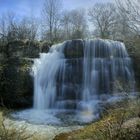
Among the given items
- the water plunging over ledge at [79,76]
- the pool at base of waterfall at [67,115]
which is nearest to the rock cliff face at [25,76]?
the water plunging over ledge at [79,76]

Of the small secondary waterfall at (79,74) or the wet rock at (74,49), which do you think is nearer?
the small secondary waterfall at (79,74)

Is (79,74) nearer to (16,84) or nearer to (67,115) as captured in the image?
(16,84)

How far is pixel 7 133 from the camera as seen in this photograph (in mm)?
8469

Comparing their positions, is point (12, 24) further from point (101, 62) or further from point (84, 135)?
point (84, 135)

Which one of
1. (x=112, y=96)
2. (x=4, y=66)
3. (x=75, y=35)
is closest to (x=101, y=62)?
(x=112, y=96)

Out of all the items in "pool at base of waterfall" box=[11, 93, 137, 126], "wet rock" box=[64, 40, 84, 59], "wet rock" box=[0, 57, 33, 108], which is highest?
"wet rock" box=[64, 40, 84, 59]

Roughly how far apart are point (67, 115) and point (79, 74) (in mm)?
5290

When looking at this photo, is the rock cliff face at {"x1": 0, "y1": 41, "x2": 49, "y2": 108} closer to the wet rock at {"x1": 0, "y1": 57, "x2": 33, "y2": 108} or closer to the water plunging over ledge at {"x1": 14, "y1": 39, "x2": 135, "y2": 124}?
the wet rock at {"x1": 0, "y1": 57, "x2": 33, "y2": 108}

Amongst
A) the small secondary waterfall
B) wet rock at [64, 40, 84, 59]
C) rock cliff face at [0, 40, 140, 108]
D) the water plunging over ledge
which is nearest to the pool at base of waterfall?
the water plunging over ledge

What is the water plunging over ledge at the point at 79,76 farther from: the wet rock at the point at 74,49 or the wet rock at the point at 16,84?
the wet rock at the point at 16,84

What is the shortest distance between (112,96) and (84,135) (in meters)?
11.9

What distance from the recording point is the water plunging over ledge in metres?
21.9

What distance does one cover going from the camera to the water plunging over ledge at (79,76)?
71.9 ft

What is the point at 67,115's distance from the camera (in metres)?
19.2
